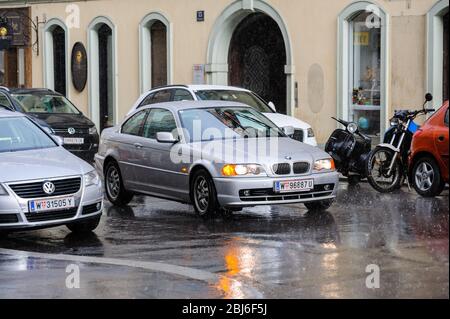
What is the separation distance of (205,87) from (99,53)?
33.7ft

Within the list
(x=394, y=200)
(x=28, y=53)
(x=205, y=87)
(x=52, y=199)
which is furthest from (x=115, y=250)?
(x=28, y=53)

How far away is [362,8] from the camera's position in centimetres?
2225

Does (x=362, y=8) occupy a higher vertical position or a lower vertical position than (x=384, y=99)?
higher

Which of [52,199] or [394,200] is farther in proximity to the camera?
[394,200]

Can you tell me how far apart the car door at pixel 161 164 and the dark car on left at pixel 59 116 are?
8.06m

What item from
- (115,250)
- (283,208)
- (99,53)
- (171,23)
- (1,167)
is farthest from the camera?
(99,53)

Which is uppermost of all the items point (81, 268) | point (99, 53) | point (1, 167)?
point (99, 53)

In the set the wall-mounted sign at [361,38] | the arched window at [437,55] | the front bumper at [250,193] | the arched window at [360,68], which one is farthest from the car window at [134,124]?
the wall-mounted sign at [361,38]

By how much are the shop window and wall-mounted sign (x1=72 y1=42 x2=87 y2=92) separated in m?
9.92

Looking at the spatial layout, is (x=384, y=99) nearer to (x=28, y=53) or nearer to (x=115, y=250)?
(x=115, y=250)

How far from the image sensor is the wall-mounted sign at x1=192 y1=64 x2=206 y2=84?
1049 inches

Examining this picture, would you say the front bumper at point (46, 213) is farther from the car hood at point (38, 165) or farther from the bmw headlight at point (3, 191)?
the car hood at point (38, 165)

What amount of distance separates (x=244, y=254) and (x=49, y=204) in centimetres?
242

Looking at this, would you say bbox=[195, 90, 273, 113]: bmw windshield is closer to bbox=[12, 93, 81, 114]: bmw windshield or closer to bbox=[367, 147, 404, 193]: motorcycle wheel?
bbox=[367, 147, 404, 193]: motorcycle wheel
